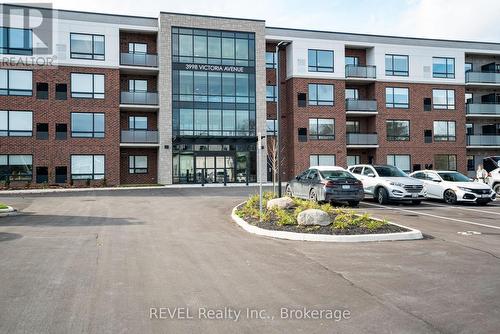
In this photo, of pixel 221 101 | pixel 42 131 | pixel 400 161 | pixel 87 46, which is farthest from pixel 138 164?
pixel 400 161

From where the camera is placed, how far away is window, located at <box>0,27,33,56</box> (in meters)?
31.1

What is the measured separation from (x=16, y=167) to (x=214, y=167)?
1477cm

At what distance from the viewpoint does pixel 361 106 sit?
3841 centimetres

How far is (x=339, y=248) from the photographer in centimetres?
909

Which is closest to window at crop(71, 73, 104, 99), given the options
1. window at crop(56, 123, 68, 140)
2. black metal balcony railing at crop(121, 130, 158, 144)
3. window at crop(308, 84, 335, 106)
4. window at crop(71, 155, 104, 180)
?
window at crop(56, 123, 68, 140)

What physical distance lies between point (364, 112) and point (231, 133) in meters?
12.3

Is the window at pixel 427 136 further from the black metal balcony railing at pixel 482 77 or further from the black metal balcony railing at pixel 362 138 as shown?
the black metal balcony railing at pixel 482 77

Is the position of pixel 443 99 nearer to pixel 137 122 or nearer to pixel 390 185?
pixel 390 185

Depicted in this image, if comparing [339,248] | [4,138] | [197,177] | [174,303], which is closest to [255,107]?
[197,177]

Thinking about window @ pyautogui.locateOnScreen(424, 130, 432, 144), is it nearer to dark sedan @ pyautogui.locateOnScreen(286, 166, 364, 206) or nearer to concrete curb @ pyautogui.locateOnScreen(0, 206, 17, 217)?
dark sedan @ pyautogui.locateOnScreen(286, 166, 364, 206)

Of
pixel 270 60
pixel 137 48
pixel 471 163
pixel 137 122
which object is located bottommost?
pixel 471 163

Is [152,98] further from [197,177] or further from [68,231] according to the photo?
[68,231]

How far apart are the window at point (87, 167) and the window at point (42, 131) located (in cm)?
243

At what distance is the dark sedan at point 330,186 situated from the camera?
16.1 m
